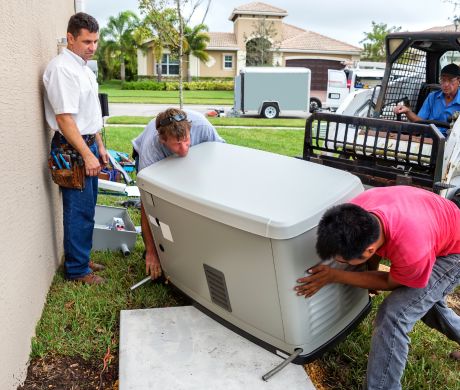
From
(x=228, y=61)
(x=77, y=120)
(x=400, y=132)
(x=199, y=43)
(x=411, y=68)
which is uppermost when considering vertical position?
(x=199, y=43)

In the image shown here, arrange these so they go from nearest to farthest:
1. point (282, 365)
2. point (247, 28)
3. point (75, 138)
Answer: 1. point (282, 365)
2. point (75, 138)
3. point (247, 28)

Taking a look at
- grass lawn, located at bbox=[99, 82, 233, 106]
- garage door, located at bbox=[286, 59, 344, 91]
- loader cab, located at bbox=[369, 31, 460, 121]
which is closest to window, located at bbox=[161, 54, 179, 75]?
grass lawn, located at bbox=[99, 82, 233, 106]

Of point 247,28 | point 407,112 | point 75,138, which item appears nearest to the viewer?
point 75,138

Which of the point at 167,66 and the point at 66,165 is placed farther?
the point at 167,66

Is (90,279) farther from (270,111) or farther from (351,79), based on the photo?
(270,111)

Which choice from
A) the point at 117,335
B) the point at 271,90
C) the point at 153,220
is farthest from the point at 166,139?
the point at 271,90

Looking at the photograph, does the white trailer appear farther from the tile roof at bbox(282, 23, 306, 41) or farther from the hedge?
the tile roof at bbox(282, 23, 306, 41)

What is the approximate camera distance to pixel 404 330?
7.52ft

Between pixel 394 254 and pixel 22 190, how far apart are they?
215cm

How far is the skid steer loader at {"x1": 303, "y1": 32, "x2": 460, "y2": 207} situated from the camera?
3.78 meters

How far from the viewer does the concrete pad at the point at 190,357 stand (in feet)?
7.90

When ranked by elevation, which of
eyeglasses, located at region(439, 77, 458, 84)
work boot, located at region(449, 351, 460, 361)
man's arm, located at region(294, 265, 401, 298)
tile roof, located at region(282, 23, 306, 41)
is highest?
tile roof, located at region(282, 23, 306, 41)

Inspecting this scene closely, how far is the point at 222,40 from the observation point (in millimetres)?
40875

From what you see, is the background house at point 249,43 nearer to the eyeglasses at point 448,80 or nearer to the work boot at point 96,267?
the eyeglasses at point 448,80
